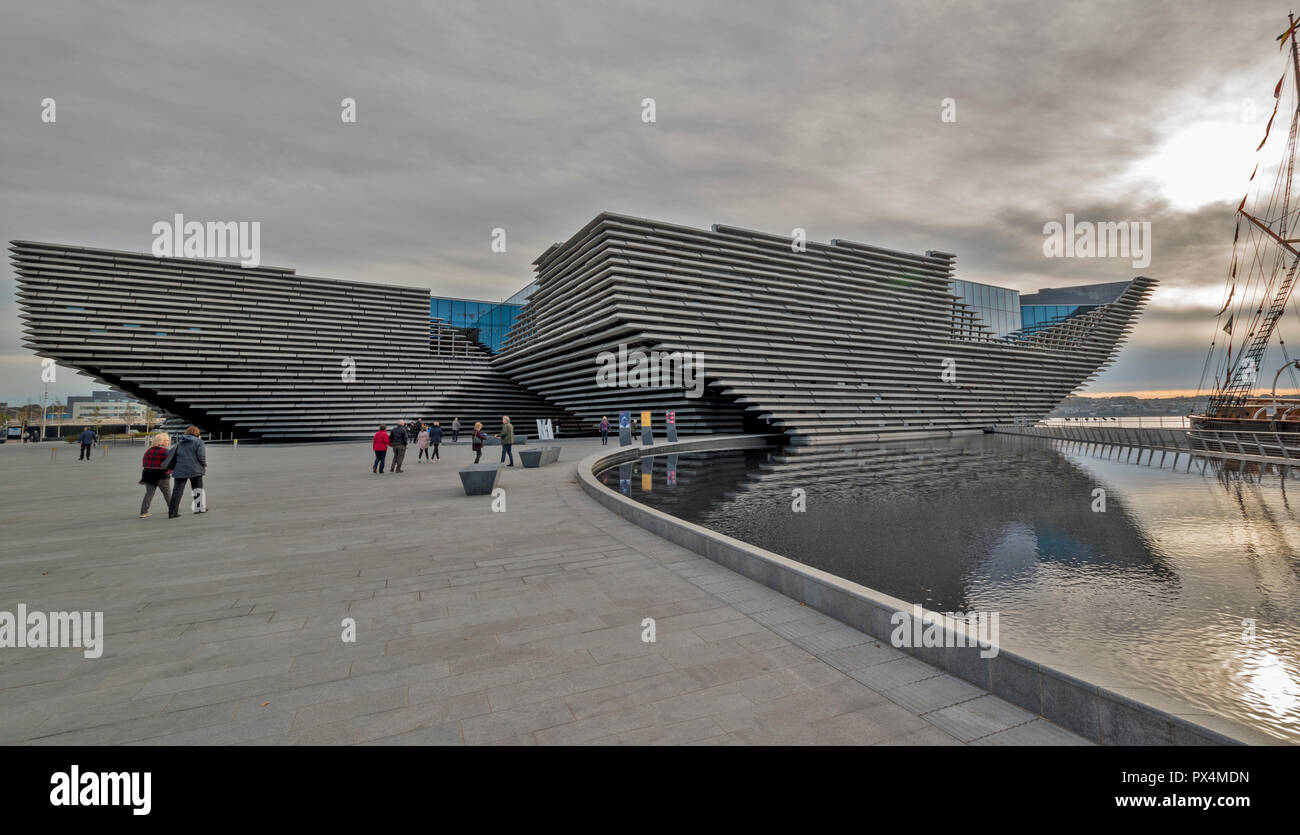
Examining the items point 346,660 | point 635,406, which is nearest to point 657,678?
point 346,660

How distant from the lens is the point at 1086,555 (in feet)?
25.0

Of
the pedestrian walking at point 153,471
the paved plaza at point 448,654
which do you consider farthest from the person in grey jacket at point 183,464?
the paved plaza at point 448,654

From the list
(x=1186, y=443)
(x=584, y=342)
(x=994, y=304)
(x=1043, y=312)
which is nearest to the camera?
(x=1186, y=443)

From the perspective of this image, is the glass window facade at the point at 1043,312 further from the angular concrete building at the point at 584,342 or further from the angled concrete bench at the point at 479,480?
the angled concrete bench at the point at 479,480

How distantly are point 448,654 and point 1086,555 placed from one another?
8.55m

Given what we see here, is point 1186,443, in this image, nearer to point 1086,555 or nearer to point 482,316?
point 1086,555

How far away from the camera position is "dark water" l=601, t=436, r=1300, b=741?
423 centimetres

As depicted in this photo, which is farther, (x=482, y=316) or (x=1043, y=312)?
(x=1043, y=312)

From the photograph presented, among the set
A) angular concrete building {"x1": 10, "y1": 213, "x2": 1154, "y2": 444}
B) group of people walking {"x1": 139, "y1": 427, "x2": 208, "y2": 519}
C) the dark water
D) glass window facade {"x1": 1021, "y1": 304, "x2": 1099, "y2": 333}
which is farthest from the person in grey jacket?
glass window facade {"x1": 1021, "y1": 304, "x2": 1099, "y2": 333}

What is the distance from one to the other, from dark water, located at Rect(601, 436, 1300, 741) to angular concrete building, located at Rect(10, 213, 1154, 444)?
1847 centimetres

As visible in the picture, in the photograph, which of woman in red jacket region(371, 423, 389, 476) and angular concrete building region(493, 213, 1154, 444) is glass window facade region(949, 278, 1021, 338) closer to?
angular concrete building region(493, 213, 1154, 444)

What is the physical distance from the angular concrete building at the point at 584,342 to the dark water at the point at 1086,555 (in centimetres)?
1847

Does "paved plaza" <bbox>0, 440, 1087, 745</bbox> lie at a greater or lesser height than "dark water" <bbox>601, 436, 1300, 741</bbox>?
greater

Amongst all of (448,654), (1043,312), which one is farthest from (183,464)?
(1043,312)
